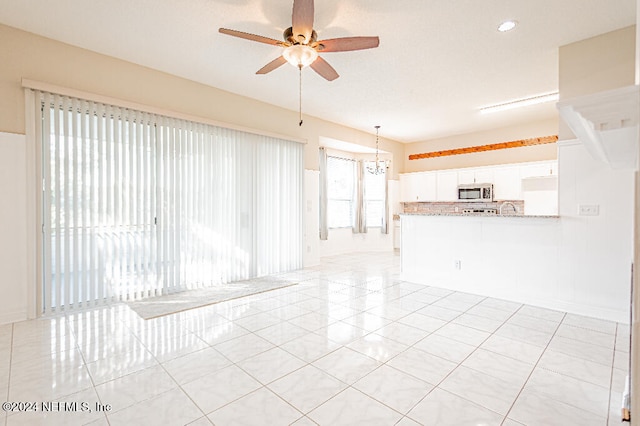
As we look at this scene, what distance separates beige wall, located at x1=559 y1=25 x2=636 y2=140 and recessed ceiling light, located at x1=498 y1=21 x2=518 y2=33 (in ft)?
2.87

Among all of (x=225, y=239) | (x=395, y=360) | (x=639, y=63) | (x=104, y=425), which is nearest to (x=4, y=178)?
(x=225, y=239)

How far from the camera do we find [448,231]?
14.6ft

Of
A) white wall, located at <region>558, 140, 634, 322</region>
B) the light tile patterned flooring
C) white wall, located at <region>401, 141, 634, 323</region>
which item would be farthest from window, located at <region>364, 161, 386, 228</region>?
white wall, located at <region>558, 140, 634, 322</region>

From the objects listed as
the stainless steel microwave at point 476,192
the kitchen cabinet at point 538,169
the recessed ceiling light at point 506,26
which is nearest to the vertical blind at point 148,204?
the recessed ceiling light at point 506,26

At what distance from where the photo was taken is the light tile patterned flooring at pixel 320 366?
1.73m

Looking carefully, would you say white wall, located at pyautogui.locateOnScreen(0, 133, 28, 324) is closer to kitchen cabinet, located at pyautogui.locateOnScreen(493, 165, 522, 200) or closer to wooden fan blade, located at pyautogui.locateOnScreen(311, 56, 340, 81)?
wooden fan blade, located at pyautogui.locateOnScreen(311, 56, 340, 81)

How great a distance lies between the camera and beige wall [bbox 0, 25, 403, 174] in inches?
121

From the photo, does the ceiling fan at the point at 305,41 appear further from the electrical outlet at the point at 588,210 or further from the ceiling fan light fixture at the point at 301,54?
the electrical outlet at the point at 588,210

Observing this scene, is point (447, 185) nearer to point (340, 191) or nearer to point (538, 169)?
point (538, 169)

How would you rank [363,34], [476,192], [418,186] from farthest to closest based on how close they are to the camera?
[418,186] < [476,192] < [363,34]

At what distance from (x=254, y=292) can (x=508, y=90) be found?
4.98 m

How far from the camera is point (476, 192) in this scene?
275 inches

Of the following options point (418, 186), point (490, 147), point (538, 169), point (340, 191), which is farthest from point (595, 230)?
point (340, 191)

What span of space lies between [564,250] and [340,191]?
5220mm
